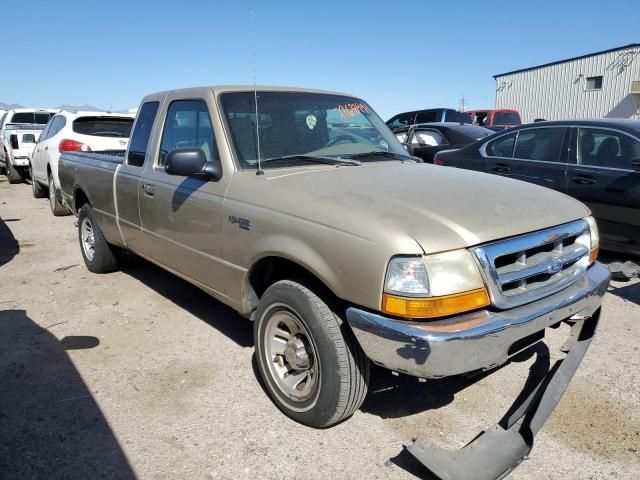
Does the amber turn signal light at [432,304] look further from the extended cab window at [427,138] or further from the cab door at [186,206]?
the extended cab window at [427,138]

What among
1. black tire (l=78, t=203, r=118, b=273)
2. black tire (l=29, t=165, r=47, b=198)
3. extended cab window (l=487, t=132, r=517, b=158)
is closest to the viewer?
black tire (l=78, t=203, r=118, b=273)

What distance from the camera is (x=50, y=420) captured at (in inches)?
117

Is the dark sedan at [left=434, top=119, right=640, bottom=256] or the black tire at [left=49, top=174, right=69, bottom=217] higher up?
the dark sedan at [left=434, top=119, right=640, bottom=256]

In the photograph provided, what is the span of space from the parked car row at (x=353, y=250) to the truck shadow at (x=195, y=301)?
2.14 ft

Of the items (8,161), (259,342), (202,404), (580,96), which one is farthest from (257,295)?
(580,96)

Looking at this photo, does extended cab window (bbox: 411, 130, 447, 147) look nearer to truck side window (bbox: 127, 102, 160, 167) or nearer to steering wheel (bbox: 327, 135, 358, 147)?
steering wheel (bbox: 327, 135, 358, 147)

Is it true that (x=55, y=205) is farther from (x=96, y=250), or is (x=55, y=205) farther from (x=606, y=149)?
(x=606, y=149)

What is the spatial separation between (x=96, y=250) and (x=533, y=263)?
15.1ft

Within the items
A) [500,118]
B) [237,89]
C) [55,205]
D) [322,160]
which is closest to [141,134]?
[237,89]

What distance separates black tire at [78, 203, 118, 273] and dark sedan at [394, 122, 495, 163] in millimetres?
5574

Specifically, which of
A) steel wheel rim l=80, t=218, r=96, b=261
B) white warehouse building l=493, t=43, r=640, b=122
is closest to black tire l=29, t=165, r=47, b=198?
steel wheel rim l=80, t=218, r=96, b=261

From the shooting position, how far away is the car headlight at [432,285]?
89.1 inches

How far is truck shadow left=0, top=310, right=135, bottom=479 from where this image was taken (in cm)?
258

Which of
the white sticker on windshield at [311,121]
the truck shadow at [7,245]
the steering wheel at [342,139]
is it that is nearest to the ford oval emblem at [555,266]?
the steering wheel at [342,139]
